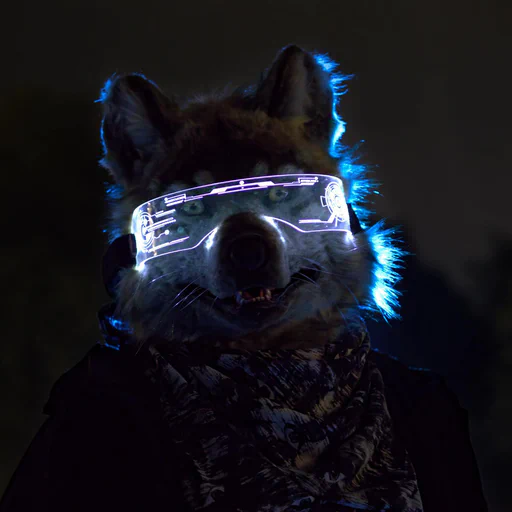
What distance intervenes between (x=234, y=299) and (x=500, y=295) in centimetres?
165

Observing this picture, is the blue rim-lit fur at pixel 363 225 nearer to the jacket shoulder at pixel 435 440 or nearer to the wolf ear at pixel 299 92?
the wolf ear at pixel 299 92

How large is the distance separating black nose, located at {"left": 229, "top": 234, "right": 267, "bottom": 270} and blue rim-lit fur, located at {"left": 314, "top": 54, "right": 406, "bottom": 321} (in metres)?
0.44

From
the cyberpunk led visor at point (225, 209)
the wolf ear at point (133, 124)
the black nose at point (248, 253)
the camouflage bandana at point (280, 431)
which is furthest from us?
the wolf ear at point (133, 124)

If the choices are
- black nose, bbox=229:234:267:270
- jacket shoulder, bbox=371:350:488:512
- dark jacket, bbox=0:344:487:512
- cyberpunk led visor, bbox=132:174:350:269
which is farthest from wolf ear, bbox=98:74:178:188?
jacket shoulder, bbox=371:350:488:512

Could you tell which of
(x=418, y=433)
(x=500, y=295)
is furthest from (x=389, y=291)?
(x=500, y=295)

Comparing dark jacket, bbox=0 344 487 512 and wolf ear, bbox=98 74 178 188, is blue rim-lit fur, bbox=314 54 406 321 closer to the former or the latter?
dark jacket, bbox=0 344 487 512

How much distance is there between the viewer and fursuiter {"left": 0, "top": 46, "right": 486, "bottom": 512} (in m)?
1.48

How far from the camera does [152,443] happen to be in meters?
1.50

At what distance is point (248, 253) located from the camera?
1.60 metres

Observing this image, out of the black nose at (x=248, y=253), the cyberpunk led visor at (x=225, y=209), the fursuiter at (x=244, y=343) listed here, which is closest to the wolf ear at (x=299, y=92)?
the fursuiter at (x=244, y=343)

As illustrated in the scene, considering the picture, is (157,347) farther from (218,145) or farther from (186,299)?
(218,145)

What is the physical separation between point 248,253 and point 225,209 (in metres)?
0.17

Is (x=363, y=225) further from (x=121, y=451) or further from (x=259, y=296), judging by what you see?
(x=121, y=451)

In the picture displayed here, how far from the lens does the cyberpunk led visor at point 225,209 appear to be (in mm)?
1700
